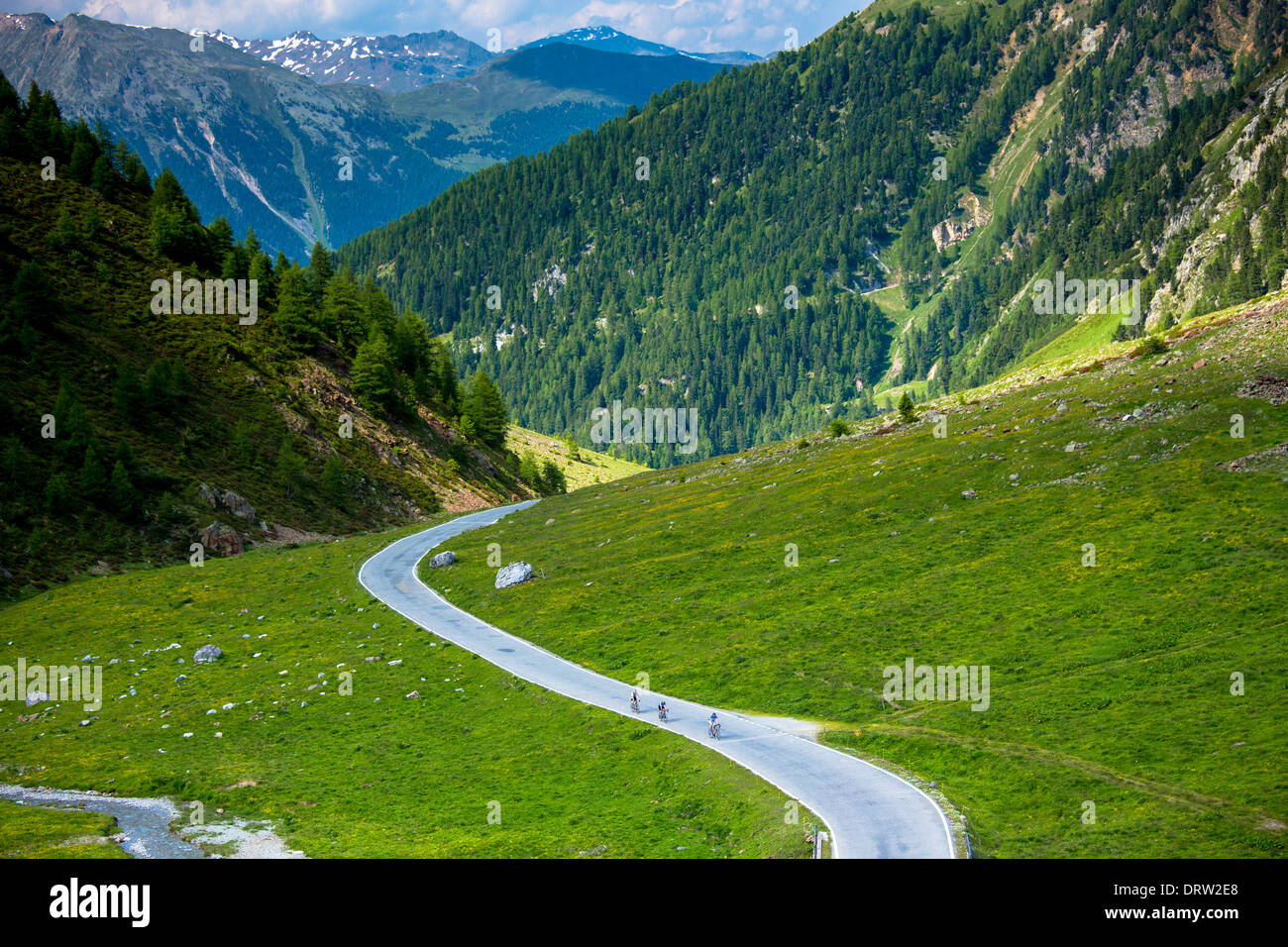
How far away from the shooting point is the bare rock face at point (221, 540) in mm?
92875

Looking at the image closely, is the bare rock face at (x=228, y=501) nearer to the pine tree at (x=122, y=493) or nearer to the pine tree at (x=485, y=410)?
the pine tree at (x=122, y=493)

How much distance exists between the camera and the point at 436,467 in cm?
13750

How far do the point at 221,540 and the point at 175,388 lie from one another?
70.2ft

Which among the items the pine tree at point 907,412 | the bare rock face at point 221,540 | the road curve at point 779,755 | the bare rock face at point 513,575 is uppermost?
the pine tree at point 907,412

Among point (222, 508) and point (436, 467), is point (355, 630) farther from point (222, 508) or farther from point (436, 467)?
point (436, 467)

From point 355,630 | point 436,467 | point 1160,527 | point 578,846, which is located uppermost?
point 436,467

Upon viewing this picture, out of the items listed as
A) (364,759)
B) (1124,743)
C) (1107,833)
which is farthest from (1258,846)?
(364,759)

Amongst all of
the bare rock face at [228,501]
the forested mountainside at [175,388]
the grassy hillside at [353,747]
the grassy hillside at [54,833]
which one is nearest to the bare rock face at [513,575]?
the grassy hillside at [353,747]

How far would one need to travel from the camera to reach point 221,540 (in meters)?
93.6

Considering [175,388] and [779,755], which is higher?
[175,388]

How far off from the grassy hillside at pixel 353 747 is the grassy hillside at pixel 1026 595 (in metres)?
7.58

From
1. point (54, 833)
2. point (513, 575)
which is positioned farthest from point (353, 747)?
point (513, 575)

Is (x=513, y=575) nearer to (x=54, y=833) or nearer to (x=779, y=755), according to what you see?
(x=779, y=755)
